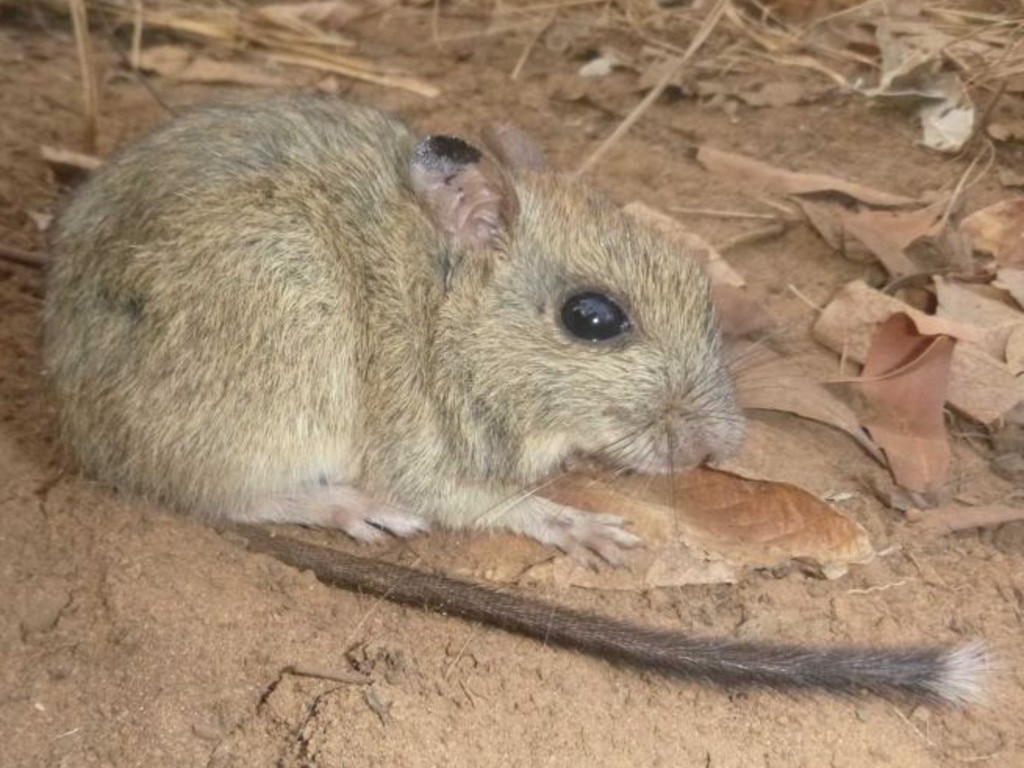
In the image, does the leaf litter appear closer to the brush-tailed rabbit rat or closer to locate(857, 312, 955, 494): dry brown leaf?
locate(857, 312, 955, 494): dry brown leaf

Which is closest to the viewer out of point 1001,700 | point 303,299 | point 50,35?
point 1001,700

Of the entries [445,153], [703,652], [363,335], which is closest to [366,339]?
[363,335]

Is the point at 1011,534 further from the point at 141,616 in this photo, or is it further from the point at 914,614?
the point at 141,616

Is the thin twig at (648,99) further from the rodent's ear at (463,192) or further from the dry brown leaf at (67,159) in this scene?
the dry brown leaf at (67,159)

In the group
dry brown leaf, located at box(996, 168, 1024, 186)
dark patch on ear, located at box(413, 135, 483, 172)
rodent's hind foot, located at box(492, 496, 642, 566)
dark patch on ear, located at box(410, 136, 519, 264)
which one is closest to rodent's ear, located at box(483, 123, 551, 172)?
dark patch on ear, located at box(410, 136, 519, 264)

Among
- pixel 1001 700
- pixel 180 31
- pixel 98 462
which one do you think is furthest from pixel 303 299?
pixel 180 31

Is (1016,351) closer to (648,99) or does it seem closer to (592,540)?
(592,540)

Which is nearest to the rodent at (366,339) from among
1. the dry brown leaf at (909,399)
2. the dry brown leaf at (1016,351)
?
the dry brown leaf at (909,399)
